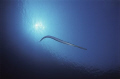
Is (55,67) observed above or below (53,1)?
below

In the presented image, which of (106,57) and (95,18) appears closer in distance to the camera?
(95,18)

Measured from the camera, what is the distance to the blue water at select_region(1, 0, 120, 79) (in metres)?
6.81

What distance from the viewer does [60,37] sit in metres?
7.17

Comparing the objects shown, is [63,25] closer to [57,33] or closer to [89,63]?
[57,33]

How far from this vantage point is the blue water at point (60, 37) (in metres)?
6.81

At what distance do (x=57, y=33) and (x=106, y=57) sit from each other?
401 centimetres

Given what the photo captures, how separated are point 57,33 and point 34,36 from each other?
1.81m

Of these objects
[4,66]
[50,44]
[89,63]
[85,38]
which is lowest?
[4,66]

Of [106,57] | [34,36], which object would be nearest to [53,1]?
[34,36]

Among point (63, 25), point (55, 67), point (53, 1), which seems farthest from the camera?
point (55, 67)

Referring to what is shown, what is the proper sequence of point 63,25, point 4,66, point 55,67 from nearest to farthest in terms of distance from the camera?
point 63,25 → point 4,66 → point 55,67

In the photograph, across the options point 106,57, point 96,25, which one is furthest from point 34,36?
point 106,57

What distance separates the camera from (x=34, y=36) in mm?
7641

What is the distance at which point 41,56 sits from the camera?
8.48 metres
